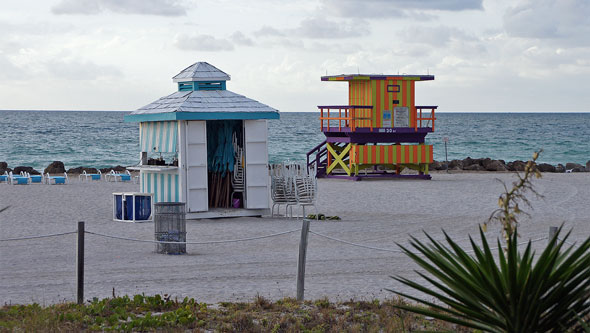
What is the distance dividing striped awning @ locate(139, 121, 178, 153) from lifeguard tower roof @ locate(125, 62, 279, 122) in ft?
0.78

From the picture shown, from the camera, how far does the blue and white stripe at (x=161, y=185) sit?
58.2ft

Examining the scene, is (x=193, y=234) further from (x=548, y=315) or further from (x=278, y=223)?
(x=548, y=315)

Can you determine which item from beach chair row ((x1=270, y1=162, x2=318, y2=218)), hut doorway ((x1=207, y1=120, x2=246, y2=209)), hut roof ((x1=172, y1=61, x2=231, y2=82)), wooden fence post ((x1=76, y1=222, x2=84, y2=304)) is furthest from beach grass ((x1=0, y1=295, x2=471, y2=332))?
hut roof ((x1=172, y1=61, x2=231, y2=82))

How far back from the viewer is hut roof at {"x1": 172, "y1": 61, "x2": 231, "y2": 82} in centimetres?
1869

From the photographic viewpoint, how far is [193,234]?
15383 millimetres

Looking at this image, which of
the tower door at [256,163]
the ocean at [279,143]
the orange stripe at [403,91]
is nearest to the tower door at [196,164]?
the tower door at [256,163]

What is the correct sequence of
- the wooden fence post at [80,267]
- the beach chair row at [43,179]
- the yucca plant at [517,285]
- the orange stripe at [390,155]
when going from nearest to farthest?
1. the yucca plant at [517,285]
2. the wooden fence post at [80,267]
3. the beach chair row at [43,179]
4. the orange stripe at [390,155]

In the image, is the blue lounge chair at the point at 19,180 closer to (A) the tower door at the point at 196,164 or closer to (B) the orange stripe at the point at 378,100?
(B) the orange stripe at the point at 378,100

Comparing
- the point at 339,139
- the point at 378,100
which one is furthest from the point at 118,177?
the point at 378,100

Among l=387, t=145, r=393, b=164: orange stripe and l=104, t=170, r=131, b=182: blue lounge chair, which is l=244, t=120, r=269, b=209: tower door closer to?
l=387, t=145, r=393, b=164: orange stripe

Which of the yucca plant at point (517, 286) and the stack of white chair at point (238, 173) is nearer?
the yucca plant at point (517, 286)

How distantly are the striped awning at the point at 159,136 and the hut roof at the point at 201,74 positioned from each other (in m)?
1.22

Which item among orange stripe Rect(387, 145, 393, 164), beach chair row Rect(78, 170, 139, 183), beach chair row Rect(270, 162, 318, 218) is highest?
orange stripe Rect(387, 145, 393, 164)

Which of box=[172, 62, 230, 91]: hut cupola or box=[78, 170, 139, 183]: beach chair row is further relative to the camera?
box=[78, 170, 139, 183]: beach chair row
